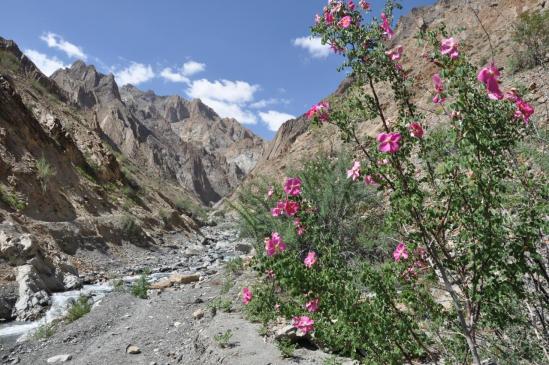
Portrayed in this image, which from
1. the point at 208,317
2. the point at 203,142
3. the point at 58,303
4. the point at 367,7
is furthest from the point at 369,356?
the point at 203,142

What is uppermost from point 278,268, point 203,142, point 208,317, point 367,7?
point 203,142

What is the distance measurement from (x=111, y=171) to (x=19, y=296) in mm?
14093

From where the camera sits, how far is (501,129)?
1.95 meters

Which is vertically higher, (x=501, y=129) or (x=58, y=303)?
(x=501, y=129)

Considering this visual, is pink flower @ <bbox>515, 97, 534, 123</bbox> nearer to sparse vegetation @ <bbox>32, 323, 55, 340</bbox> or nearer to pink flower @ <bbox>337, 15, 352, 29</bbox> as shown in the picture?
pink flower @ <bbox>337, 15, 352, 29</bbox>

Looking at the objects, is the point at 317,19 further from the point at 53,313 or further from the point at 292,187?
the point at 53,313

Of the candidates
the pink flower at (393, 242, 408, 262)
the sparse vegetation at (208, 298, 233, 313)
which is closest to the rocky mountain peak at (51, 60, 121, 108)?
the sparse vegetation at (208, 298, 233, 313)

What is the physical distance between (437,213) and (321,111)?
2.85 feet

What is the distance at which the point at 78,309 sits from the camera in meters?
6.48

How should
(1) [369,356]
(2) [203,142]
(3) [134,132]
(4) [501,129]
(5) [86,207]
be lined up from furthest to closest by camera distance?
(2) [203,142]
(3) [134,132]
(5) [86,207]
(1) [369,356]
(4) [501,129]

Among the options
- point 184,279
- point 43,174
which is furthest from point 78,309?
point 43,174

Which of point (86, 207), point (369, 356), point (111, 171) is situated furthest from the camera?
point (111, 171)

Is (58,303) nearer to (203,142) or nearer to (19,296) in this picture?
(19,296)

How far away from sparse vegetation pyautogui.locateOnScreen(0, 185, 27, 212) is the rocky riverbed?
14.1 ft
